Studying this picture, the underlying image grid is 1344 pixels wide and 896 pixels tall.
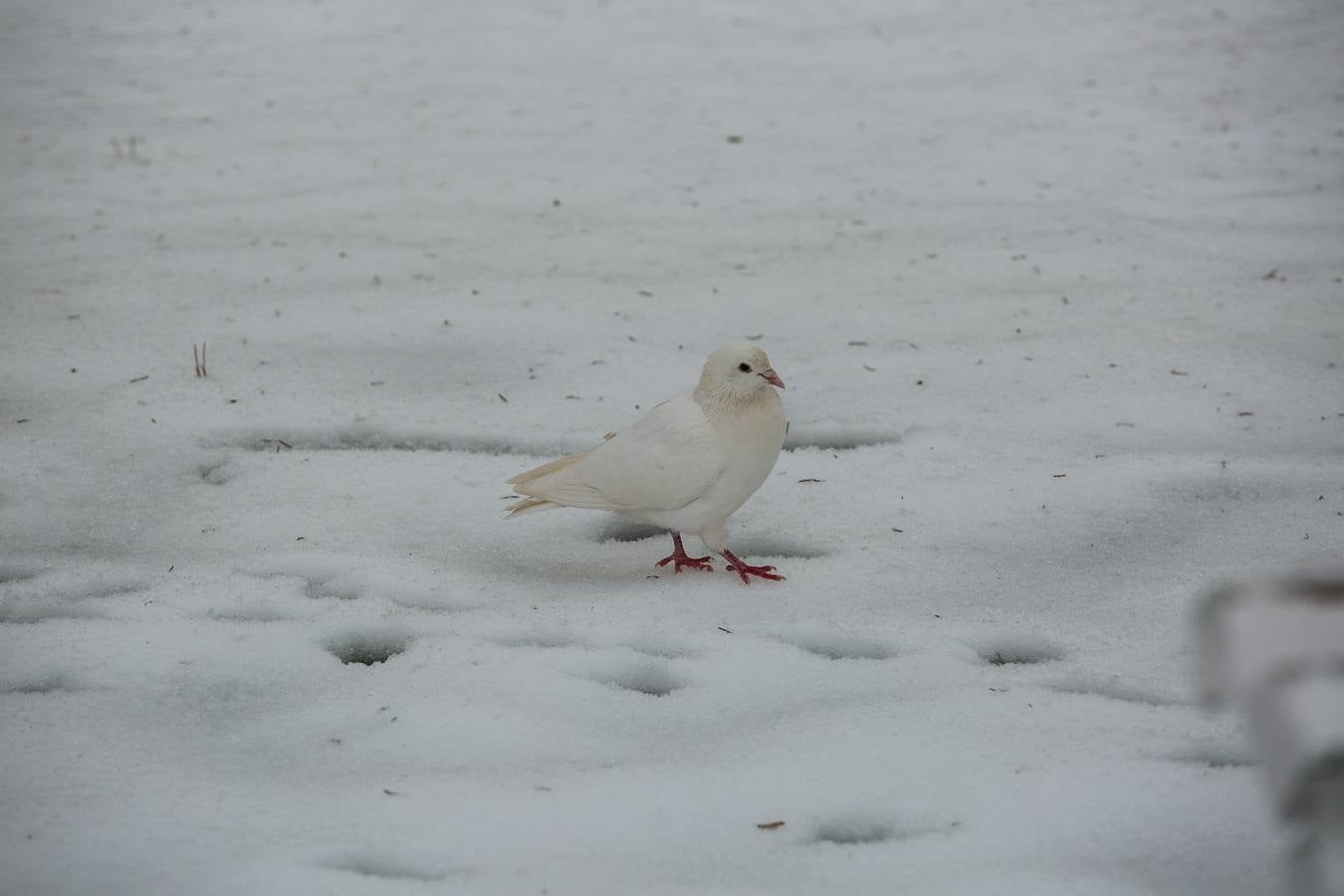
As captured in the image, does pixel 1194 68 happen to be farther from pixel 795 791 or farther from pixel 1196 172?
pixel 795 791

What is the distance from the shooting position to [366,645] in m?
3.00

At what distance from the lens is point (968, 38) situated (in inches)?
377

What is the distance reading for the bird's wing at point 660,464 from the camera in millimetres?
3283

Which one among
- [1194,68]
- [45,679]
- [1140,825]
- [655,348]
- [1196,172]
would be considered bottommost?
[1140,825]

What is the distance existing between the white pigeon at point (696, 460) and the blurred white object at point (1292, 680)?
2184 mm

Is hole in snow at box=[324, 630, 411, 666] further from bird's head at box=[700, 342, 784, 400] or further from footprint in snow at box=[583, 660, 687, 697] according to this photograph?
bird's head at box=[700, 342, 784, 400]

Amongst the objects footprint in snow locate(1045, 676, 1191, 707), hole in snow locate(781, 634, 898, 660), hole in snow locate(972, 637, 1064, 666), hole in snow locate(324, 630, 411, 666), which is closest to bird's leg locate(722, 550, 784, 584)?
hole in snow locate(781, 634, 898, 660)

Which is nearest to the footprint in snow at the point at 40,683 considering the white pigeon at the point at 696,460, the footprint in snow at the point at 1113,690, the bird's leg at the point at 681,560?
the white pigeon at the point at 696,460

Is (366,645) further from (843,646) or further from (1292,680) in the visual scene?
(1292,680)

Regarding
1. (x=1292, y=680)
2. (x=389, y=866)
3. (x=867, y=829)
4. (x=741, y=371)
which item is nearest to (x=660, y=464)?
(x=741, y=371)

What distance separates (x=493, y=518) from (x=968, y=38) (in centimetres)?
751

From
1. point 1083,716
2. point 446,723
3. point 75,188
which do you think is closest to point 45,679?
point 446,723

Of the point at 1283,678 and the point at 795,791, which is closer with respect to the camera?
the point at 1283,678

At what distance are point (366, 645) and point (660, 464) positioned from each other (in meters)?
0.93
